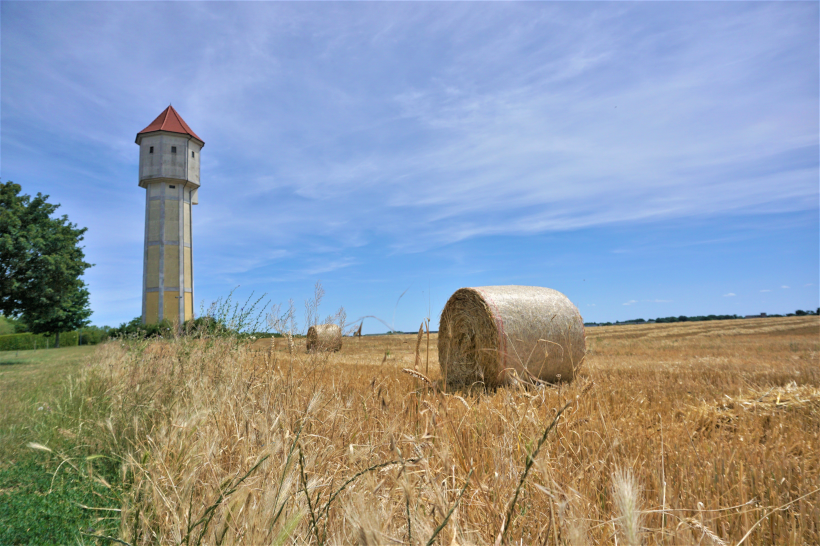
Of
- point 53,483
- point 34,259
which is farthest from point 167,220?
point 53,483

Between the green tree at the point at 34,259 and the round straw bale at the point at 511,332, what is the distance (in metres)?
22.1

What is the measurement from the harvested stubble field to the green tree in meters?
19.7

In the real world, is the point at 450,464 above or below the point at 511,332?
below

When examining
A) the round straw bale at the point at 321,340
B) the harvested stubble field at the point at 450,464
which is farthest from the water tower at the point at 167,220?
the round straw bale at the point at 321,340

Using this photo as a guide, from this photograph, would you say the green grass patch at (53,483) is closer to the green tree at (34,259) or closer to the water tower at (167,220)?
the green tree at (34,259)

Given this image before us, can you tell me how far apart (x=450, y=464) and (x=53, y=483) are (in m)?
4.64

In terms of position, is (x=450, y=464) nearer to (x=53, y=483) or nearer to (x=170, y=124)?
(x=53, y=483)

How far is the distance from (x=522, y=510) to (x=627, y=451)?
5.25 feet

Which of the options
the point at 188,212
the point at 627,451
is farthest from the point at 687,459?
the point at 188,212

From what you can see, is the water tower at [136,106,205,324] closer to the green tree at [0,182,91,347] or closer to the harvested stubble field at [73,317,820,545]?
the green tree at [0,182,91,347]

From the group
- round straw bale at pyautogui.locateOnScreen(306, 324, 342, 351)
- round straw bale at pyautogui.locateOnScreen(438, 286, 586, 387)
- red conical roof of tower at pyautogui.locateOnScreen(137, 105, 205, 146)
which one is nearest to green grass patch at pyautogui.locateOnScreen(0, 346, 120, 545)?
round straw bale at pyautogui.locateOnScreen(306, 324, 342, 351)

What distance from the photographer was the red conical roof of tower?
105 feet

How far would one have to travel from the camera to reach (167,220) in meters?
31.1

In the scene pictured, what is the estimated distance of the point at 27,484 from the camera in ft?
13.4
